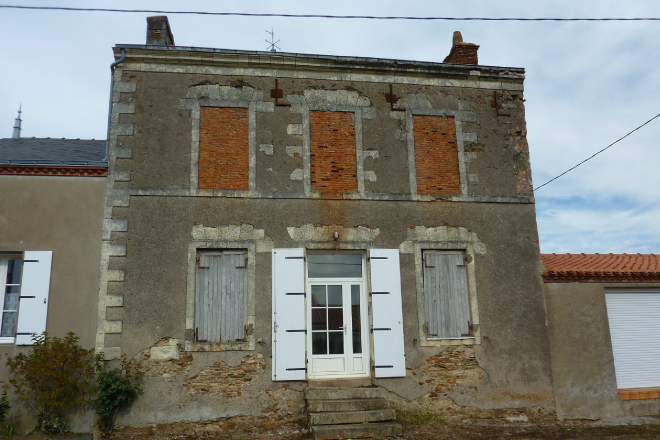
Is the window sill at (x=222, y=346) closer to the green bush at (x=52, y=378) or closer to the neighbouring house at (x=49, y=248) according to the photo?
the green bush at (x=52, y=378)

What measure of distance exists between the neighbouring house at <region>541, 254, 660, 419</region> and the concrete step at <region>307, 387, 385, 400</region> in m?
2.76

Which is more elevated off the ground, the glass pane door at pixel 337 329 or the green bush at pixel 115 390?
the glass pane door at pixel 337 329

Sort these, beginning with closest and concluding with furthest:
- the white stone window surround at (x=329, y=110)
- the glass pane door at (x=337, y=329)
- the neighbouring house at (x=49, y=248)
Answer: the neighbouring house at (x=49, y=248)
the glass pane door at (x=337, y=329)
the white stone window surround at (x=329, y=110)

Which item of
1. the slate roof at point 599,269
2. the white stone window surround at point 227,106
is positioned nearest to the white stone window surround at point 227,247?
the white stone window surround at point 227,106

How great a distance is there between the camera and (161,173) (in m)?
6.95

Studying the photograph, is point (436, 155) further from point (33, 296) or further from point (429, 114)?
point (33, 296)

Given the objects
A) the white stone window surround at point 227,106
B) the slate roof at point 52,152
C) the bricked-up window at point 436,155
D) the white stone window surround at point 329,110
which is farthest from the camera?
the bricked-up window at point 436,155

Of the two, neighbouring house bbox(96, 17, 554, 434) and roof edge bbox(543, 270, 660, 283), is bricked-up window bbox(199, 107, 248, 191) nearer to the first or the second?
neighbouring house bbox(96, 17, 554, 434)

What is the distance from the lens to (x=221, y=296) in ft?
22.2

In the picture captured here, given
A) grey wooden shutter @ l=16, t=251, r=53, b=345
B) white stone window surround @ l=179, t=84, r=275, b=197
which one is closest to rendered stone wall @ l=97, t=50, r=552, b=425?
white stone window surround @ l=179, t=84, r=275, b=197

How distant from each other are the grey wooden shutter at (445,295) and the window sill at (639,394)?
2.47 meters

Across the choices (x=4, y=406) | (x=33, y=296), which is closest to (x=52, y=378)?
(x=4, y=406)

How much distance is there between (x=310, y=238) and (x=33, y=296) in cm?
369

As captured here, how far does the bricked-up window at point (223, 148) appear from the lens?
7.06m
